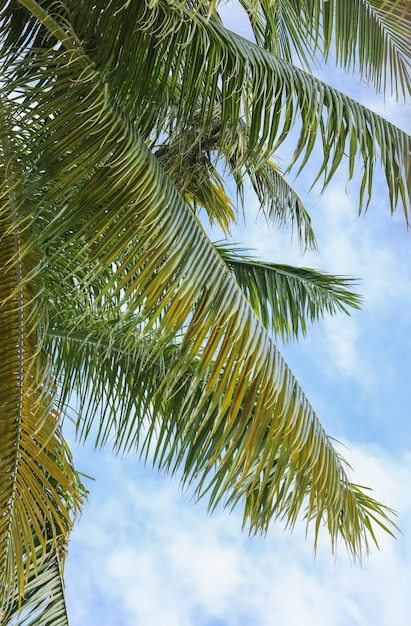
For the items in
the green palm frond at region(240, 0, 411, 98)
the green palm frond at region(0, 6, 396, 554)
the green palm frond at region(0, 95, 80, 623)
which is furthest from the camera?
the green palm frond at region(0, 95, 80, 623)

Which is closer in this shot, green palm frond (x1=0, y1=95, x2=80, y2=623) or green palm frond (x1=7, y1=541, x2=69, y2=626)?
green palm frond (x1=0, y1=95, x2=80, y2=623)

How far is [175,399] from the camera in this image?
3.79 m

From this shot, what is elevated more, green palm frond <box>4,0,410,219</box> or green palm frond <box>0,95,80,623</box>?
green palm frond <box>4,0,410,219</box>

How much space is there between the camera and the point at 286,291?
485 centimetres

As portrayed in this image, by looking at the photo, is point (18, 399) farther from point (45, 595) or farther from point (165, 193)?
point (45, 595)

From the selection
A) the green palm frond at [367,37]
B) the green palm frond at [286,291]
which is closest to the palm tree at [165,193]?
the green palm frond at [367,37]

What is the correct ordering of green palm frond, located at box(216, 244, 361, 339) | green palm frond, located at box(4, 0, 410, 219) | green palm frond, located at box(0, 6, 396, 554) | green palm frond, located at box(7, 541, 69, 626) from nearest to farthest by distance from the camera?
green palm frond, located at box(0, 6, 396, 554) < green palm frond, located at box(4, 0, 410, 219) < green palm frond, located at box(7, 541, 69, 626) < green palm frond, located at box(216, 244, 361, 339)

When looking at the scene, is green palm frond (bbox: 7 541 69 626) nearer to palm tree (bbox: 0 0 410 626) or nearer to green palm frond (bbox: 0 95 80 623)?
palm tree (bbox: 0 0 410 626)

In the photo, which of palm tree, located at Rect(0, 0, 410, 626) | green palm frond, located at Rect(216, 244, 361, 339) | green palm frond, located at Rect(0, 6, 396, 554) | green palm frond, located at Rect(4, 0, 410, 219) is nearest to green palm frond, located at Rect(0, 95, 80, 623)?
palm tree, located at Rect(0, 0, 410, 626)

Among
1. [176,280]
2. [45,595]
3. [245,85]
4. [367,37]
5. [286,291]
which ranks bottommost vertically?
[45,595]

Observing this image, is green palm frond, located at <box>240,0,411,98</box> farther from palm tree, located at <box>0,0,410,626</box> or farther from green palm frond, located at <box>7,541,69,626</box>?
green palm frond, located at <box>7,541,69,626</box>

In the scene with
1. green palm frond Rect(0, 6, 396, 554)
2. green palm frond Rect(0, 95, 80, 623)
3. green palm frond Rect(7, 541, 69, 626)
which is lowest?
green palm frond Rect(7, 541, 69, 626)

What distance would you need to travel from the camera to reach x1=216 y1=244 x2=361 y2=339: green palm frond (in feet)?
15.7

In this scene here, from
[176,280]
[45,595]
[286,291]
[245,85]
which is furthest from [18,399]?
[286,291]
